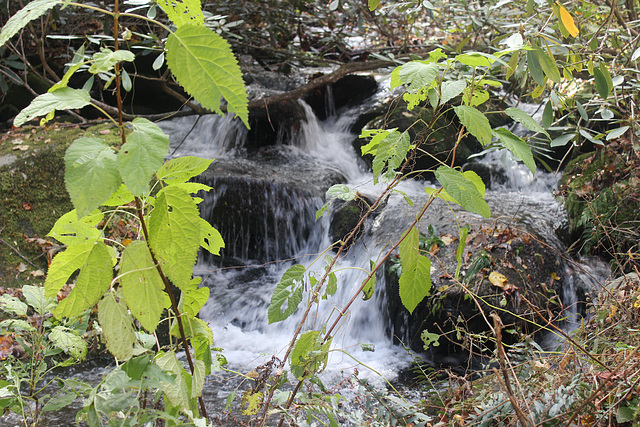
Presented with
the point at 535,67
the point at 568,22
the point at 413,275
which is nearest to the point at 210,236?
the point at 413,275

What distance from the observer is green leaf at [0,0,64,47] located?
0.82 meters

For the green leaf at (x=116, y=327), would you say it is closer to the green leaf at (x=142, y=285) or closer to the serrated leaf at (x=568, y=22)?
the green leaf at (x=142, y=285)

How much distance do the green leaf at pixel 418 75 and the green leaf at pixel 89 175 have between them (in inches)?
27.7

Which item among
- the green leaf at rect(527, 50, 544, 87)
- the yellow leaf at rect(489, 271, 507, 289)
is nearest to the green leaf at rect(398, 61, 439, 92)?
the green leaf at rect(527, 50, 544, 87)

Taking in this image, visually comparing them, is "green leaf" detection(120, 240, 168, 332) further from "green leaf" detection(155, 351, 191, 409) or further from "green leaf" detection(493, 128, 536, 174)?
"green leaf" detection(493, 128, 536, 174)

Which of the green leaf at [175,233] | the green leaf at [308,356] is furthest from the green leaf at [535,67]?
the green leaf at [175,233]

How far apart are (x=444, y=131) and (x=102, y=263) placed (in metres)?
7.05

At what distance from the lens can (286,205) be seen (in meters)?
6.43

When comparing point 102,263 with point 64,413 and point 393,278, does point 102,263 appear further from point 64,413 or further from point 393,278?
point 393,278

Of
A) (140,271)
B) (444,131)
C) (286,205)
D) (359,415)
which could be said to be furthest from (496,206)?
(140,271)

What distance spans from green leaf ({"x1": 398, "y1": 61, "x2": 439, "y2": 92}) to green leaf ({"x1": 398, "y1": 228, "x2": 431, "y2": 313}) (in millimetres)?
439

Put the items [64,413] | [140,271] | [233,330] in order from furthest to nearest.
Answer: [233,330]
[64,413]
[140,271]

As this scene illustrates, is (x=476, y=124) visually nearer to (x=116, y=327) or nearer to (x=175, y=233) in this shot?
A: (x=175, y=233)

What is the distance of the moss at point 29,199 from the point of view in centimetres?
456
